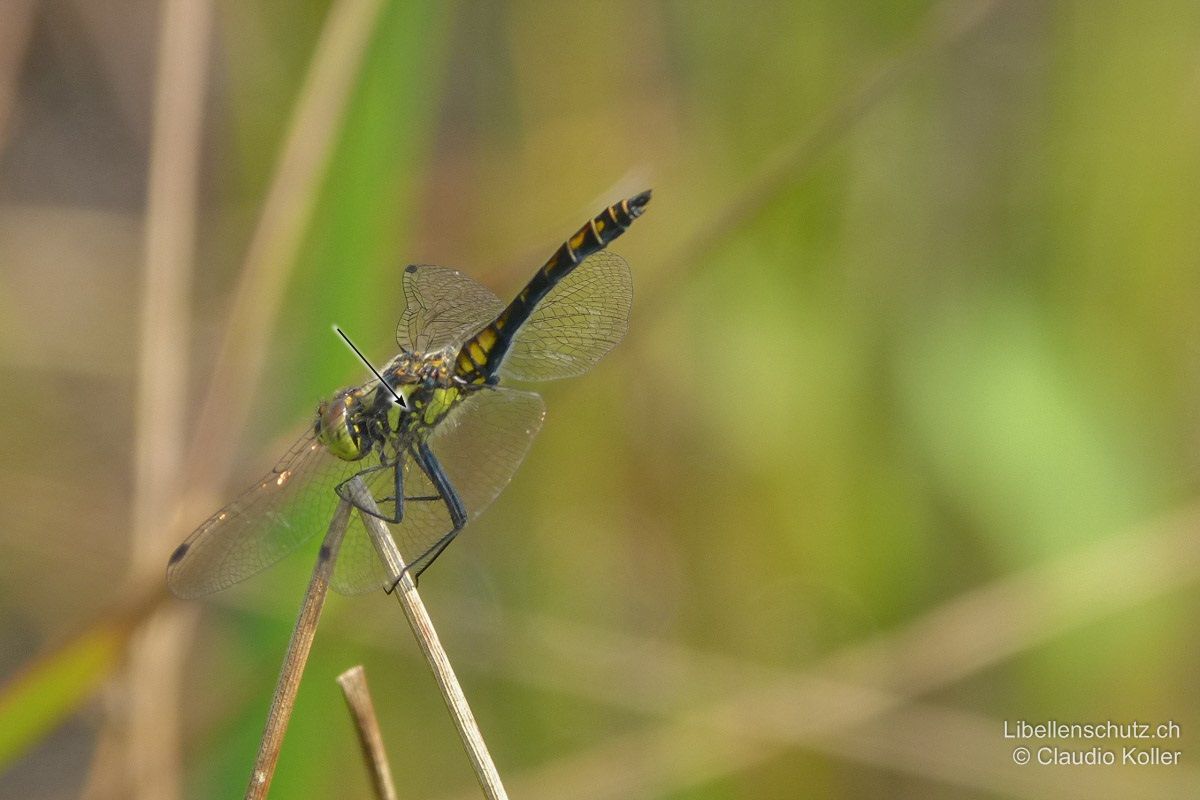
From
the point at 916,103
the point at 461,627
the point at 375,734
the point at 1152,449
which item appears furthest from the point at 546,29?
the point at 375,734

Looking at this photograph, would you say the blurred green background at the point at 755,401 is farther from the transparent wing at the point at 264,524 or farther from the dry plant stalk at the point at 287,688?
the dry plant stalk at the point at 287,688

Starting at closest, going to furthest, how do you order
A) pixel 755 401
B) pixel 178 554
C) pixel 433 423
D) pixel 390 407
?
1. pixel 178 554
2. pixel 390 407
3. pixel 433 423
4. pixel 755 401

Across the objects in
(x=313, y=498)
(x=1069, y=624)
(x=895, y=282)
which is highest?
(x=895, y=282)

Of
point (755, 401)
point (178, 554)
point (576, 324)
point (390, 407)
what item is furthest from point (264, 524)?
point (755, 401)

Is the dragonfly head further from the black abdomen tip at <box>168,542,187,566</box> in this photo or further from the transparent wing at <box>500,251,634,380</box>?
the transparent wing at <box>500,251,634,380</box>

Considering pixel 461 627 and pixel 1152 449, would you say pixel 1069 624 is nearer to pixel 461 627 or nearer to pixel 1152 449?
pixel 1152 449

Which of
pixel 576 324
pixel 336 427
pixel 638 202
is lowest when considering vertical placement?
pixel 336 427

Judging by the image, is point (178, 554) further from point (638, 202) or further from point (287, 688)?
point (638, 202)

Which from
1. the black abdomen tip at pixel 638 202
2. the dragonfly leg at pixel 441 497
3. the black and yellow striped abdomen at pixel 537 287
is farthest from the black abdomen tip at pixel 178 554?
the black abdomen tip at pixel 638 202
